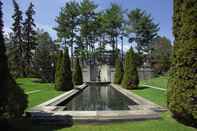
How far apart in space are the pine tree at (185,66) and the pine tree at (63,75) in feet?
43.8

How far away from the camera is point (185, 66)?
6.06 meters

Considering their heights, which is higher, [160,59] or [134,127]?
[160,59]

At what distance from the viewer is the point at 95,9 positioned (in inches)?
1625


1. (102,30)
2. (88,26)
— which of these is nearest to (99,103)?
(102,30)

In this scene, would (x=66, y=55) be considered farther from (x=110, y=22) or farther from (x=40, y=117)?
(x=110, y=22)

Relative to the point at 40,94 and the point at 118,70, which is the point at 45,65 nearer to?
the point at 118,70

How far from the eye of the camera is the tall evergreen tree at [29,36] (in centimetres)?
3869

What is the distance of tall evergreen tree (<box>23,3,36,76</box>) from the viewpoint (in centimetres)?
3869

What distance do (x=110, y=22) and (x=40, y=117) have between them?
109 feet

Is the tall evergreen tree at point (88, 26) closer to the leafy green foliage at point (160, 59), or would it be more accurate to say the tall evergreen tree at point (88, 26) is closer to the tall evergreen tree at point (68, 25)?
the tall evergreen tree at point (68, 25)

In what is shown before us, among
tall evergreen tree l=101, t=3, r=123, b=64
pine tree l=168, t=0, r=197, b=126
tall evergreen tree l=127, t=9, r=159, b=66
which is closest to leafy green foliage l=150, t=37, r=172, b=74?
tall evergreen tree l=127, t=9, r=159, b=66

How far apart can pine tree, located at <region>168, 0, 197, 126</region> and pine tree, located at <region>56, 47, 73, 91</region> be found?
13.3 m

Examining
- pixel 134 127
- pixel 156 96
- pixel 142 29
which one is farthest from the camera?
pixel 142 29

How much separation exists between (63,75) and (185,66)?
13958mm
